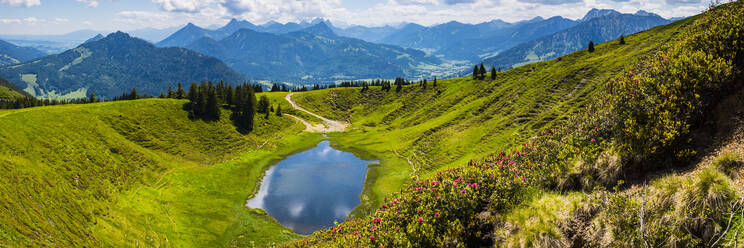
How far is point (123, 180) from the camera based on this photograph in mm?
69062

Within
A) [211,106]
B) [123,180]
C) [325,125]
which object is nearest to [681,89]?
[123,180]

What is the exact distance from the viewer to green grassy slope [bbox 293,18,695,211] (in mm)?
82938

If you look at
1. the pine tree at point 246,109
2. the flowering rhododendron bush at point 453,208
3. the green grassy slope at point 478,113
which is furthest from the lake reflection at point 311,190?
the flowering rhododendron bush at point 453,208

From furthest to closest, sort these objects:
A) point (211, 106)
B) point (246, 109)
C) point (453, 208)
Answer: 1. point (246, 109)
2. point (211, 106)
3. point (453, 208)

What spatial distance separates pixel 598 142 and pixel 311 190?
7142 cm

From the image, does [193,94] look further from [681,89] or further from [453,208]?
[681,89]

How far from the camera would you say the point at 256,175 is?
90.1 meters

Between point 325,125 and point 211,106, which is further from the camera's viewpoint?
point 325,125

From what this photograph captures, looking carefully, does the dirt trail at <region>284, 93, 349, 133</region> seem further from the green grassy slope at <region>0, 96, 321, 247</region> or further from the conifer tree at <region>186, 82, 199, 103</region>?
the conifer tree at <region>186, 82, 199, 103</region>

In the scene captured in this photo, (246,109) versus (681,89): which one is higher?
(681,89)

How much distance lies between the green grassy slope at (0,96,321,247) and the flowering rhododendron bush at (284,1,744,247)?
146ft

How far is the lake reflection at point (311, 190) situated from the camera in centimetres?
6488

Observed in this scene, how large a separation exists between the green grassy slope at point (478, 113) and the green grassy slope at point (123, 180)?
32.4m

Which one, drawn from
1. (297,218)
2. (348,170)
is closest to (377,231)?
(297,218)
